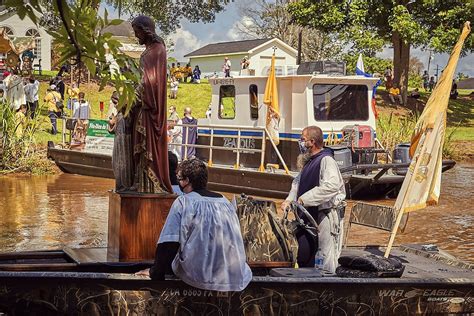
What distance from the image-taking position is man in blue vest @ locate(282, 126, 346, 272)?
7.35 metres

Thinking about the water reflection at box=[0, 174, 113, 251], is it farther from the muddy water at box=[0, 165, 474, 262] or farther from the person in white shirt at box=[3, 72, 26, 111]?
the person in white shirt at box=[3, 72, 26, 111]

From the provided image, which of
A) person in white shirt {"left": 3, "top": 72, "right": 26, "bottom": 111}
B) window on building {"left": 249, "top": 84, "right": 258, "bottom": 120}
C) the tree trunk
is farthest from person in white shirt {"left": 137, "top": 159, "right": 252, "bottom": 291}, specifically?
the tree trunk

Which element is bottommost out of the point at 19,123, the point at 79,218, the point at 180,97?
the point at 79,218

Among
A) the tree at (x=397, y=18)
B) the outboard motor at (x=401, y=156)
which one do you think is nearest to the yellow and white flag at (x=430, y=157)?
the outboard motor at (x=401, y=156)

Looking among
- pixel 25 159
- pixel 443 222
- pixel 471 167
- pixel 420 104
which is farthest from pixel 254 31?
pixel 443 222

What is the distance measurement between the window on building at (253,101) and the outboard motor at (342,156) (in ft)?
8.58

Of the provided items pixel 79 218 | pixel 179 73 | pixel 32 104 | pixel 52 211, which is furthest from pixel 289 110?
pixel 179 73

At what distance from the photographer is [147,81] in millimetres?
7520

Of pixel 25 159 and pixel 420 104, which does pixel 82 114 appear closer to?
pixel 25 159

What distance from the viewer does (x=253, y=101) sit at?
60.7 ft

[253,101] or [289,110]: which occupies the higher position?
[253,101]

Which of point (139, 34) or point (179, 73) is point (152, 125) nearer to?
point (139, 34)

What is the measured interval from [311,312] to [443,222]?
9392 mm

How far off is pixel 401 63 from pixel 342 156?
24791 millimetres
